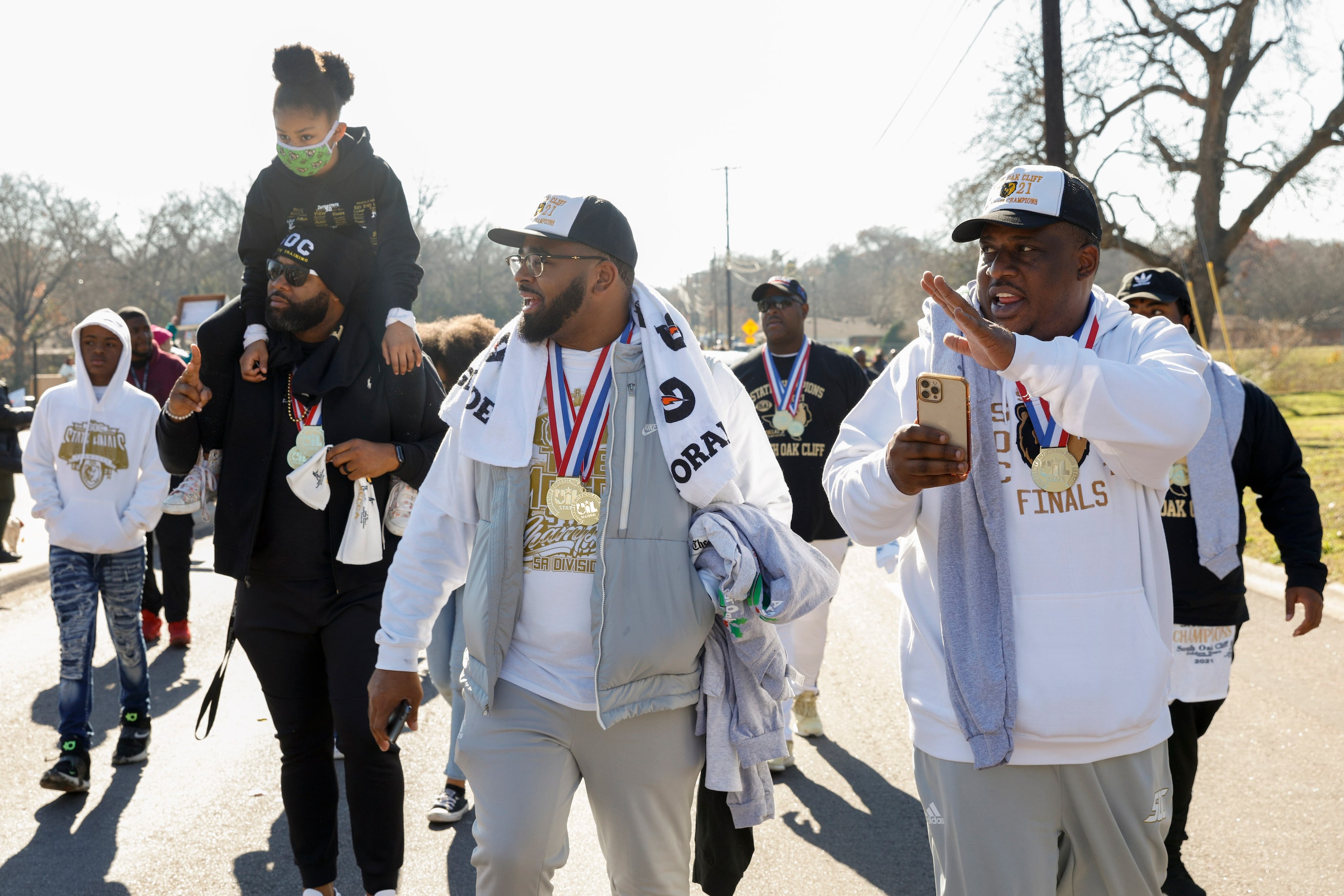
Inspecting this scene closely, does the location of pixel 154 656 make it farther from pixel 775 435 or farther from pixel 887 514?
pixel 887 514

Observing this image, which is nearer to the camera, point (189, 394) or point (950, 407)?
point (950, 407)

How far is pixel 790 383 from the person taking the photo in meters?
6.60

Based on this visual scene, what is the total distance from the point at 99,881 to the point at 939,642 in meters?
3.63

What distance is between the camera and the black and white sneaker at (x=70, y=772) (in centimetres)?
522

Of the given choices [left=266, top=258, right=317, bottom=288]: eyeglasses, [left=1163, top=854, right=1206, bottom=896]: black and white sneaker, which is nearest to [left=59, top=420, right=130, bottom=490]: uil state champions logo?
[left=266, top=258, right=317, bottom=288]: eyeglasses

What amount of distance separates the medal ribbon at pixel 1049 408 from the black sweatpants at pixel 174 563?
6.46m

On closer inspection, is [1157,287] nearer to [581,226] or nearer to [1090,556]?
[1090,556]

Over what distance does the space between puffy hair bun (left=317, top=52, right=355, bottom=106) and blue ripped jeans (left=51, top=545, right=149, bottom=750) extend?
2.98m

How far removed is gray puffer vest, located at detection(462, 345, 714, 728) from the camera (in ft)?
9.20

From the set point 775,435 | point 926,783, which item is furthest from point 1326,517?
point 926,783

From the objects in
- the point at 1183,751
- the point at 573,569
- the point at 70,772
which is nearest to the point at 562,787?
the point at 573,569

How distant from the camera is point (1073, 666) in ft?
8.40

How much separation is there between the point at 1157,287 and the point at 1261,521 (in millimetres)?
1186

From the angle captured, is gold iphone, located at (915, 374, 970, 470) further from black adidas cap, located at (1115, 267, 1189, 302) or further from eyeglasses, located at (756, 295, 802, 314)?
eyeglasses, located at (756, 295, 802, 314)
